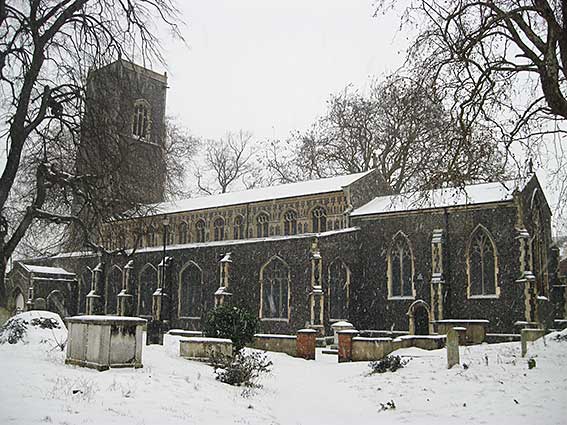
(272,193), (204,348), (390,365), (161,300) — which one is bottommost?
(390,365)

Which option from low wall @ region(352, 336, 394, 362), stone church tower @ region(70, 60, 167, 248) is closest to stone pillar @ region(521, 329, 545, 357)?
low wall @ region(352, 336, 394, 362)

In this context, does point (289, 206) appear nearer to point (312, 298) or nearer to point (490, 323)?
point (312, 298)

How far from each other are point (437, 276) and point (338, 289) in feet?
16.7

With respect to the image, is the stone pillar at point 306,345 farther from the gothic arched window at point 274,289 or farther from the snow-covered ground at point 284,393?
the gothic arched window at point 274,289

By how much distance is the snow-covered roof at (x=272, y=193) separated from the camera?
115 ft

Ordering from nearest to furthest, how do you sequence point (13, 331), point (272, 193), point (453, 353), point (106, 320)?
point (106, 320) < point (13, 331) < point (453, 353) < point (272, 193)

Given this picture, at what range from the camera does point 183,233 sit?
133ft

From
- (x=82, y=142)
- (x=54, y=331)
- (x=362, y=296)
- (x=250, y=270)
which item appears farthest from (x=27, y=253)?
(x=362, y=296)

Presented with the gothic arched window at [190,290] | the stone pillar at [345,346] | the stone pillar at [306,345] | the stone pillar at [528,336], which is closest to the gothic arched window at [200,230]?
the gothic arched window at [190,290]

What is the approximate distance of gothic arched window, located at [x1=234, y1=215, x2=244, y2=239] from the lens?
37.8 meters

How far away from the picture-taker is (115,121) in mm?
14391

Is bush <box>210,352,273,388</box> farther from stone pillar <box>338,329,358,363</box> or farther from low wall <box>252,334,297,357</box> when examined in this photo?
low wall <box>252,334,297,357</box>

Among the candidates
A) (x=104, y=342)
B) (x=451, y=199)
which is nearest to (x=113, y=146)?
(x=104, y=342)

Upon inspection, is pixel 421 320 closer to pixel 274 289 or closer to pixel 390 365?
pixel 274 289
